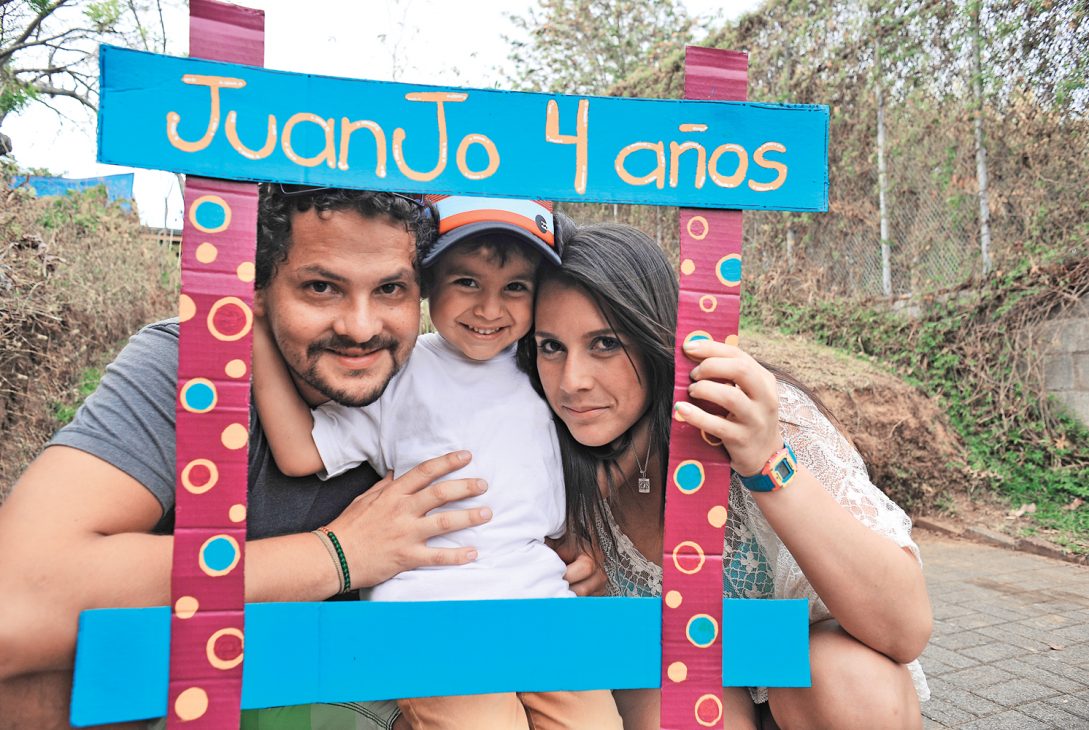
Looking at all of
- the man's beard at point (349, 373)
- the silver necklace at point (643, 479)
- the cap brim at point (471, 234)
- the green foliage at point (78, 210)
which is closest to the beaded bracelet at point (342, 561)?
the man's beard at point (349, 373)

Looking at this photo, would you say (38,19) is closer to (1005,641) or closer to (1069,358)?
(1005,641)

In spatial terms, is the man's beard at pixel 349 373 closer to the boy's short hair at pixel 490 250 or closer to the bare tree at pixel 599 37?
the boy's short hair at pixel 490 250

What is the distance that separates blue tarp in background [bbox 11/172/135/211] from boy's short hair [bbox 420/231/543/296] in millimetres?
6358

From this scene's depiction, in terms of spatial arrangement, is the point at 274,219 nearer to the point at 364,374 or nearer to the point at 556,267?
the point at 364,374

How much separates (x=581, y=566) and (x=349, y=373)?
674 mm

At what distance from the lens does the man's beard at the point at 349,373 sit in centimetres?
145

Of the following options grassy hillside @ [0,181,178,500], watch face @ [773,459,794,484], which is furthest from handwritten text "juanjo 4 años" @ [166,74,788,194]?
grassy hillside @ [0,181,178,500]

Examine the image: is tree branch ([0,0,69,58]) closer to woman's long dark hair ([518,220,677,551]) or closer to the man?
the man

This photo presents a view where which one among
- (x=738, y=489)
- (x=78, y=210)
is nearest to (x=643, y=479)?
(x=738, y=489)

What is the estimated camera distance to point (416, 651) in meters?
1.27

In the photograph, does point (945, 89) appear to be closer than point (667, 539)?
No

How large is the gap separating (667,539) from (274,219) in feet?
2.97

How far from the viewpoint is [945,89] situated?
271 inches

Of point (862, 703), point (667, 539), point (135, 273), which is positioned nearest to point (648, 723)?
point (862, 703)
